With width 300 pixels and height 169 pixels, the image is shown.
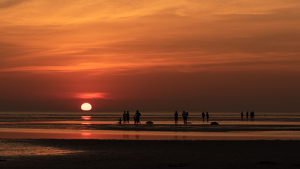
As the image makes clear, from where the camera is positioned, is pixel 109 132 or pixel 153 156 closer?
pixel 153 156

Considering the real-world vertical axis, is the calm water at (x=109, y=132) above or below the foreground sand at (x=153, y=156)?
above

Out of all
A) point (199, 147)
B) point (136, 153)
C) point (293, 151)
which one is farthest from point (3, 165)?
point (293, 151)

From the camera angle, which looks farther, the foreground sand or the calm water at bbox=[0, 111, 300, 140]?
the calm water at bbox=[0, 111, 300, 140]

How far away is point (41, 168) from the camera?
47.4 ft

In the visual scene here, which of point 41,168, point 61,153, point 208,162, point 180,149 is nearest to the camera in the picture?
point 41,168

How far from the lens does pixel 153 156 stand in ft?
60.1

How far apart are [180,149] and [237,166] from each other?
6.28m

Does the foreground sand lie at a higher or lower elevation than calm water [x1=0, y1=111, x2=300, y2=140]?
lower

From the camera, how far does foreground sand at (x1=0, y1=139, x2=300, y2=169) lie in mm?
15484

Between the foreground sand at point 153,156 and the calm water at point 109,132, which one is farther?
the calm water at point 109,132

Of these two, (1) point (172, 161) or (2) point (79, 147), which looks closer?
(1) point (172, 161)

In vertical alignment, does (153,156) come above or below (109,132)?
below

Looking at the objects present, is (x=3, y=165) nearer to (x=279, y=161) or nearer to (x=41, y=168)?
(x=41, y=168)

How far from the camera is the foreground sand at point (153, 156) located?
50.8ft
